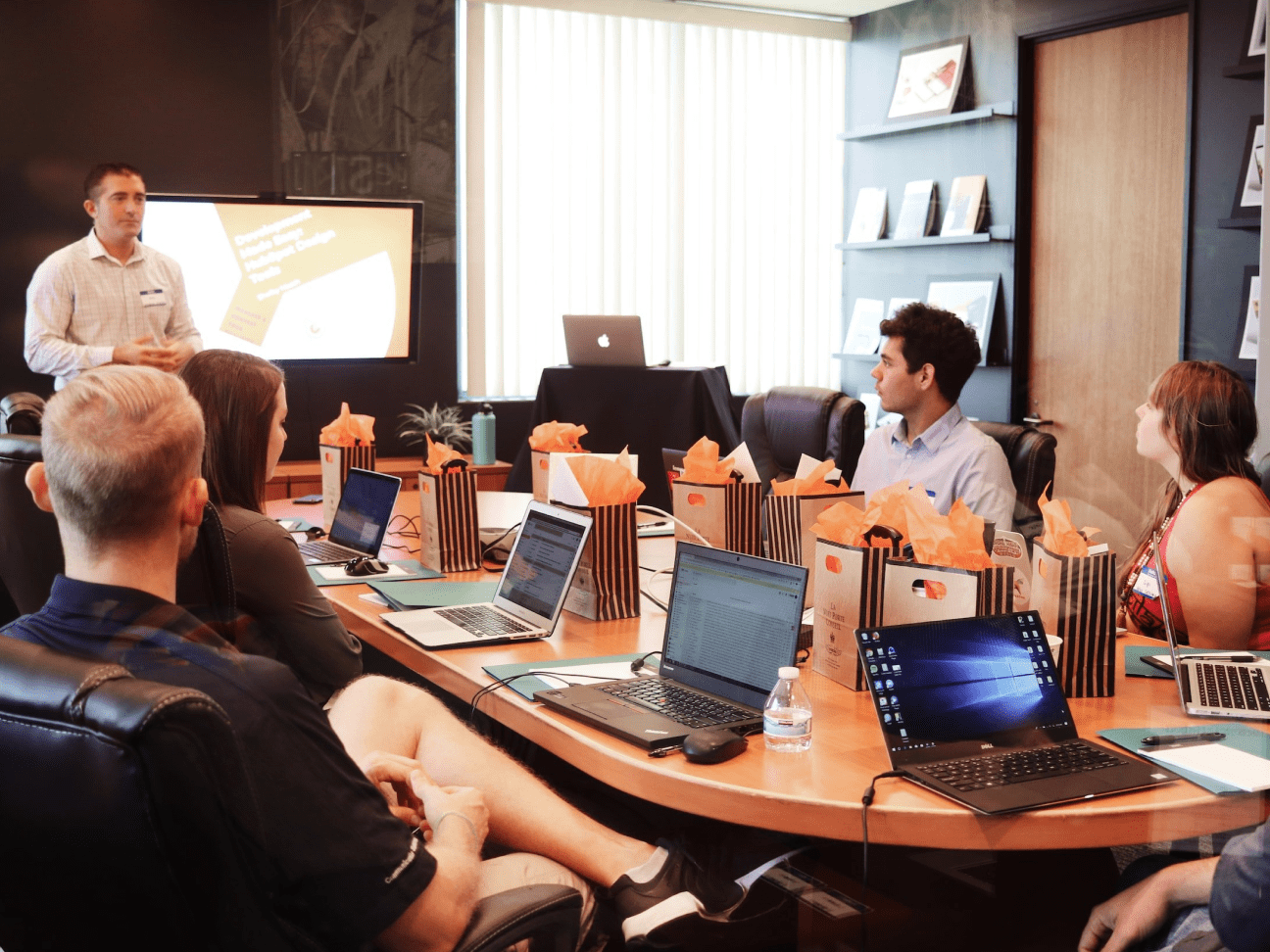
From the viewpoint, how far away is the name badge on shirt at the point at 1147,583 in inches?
85.1

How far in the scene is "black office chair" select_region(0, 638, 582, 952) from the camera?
2.92 ft

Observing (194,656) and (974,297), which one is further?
(974,297)

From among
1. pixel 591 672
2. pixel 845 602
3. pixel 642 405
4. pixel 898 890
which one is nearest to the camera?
pixel 898 890

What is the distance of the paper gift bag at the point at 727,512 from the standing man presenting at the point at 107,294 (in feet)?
5.11

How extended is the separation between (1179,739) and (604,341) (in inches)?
143

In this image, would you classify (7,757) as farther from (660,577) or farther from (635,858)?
(660,577)

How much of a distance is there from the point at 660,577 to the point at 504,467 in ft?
9.16

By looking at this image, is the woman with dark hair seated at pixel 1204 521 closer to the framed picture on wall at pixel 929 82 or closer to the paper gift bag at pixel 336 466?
the framed picture on wall at pixel 929 82

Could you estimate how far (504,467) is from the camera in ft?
17.2

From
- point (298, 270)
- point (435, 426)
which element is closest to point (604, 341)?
point (435, 426)

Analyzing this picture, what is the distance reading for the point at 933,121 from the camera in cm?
378

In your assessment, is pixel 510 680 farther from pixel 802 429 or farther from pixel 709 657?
pixel 802 429

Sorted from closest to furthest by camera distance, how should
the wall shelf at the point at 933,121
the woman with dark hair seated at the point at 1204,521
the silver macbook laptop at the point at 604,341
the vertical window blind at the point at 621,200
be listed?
the woman with dark hair seated at the point at 1204,521 < the wall shelf at the point at 933,121 < the silver macbook laptop at the point at 604,341 < the vertical window blind at the point at 621,200

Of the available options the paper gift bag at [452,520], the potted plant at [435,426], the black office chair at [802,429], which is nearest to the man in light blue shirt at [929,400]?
the black office chair at [802,429]
